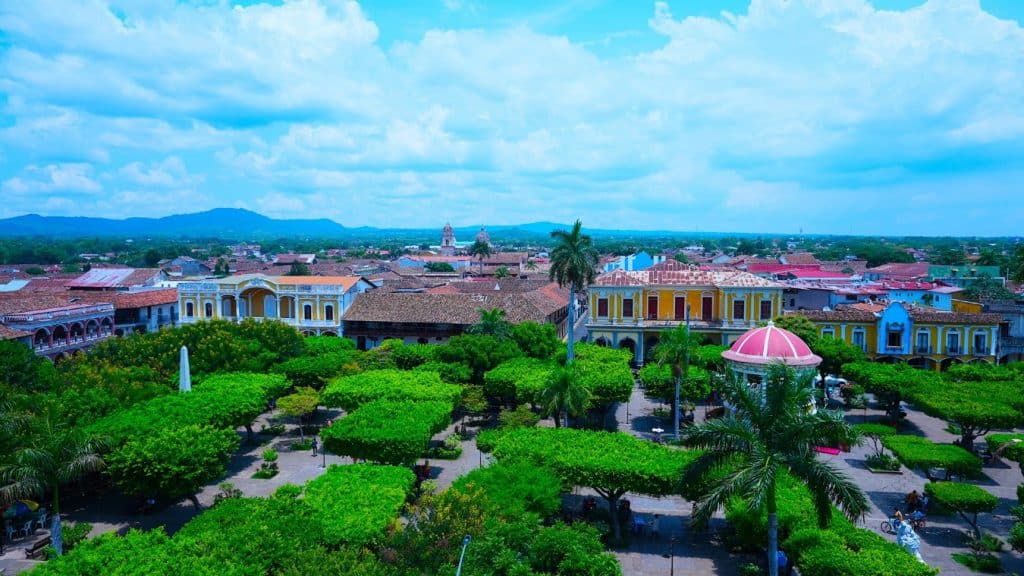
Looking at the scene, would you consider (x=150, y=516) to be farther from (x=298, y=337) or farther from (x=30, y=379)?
(x=298, y=337)

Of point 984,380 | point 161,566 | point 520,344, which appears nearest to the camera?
point 161,566

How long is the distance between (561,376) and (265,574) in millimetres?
15576

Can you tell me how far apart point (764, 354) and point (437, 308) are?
27.5m

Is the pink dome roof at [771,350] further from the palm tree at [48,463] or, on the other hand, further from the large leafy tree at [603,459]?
the palm tree at [48,463]

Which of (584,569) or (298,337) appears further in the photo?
(298,337)

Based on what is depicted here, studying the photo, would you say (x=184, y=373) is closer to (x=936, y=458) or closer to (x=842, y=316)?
(x=936, y=458)

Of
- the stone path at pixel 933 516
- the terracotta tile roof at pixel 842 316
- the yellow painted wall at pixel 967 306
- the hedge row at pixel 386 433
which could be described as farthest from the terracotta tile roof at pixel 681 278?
the hedge row at pixel 386 433

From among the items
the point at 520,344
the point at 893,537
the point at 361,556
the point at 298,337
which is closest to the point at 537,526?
the point at 361,556

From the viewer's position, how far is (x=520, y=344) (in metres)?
43.0

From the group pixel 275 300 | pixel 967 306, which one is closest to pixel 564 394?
pixel 275 300

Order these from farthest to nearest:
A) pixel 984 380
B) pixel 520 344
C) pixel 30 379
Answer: pixel 520 344, pixel 984 380, pixel 30 379

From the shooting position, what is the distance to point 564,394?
28.5 m

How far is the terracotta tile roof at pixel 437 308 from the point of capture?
51156 mm

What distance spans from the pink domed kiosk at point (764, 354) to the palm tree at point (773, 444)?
15.1m
